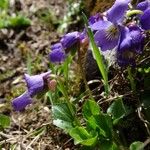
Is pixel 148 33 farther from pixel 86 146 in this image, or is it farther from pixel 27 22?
pixel 27 22

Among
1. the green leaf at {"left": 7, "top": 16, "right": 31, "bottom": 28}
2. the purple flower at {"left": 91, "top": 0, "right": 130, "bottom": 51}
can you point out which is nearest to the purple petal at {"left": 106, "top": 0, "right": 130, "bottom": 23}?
the purple flower at {"left": 91, "top": 0, "right": 130, "bottom": 51}

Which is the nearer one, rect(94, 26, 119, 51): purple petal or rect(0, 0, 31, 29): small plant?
rect(94, 26, 119, 51): purple petal

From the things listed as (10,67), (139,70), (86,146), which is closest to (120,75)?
(139,70)

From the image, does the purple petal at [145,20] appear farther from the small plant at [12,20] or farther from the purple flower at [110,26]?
the small plant at [12,20]

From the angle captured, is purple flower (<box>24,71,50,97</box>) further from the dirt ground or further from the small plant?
the small plant

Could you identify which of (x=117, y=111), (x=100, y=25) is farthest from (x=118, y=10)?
(x=117, y=111)

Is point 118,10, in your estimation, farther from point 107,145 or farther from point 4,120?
point 4,120

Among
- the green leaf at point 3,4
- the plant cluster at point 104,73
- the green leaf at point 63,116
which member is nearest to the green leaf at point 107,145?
the plant cluster at point 104,73
